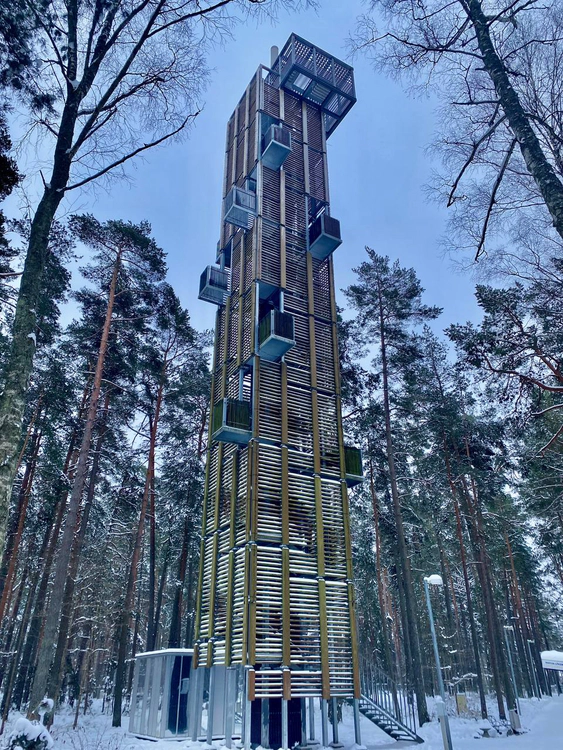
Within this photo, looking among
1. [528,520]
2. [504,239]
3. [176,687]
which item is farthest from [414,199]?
[528,520]

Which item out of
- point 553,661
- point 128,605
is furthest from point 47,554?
point 553,661

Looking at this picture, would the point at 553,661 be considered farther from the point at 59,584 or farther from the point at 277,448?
the point at 59,584

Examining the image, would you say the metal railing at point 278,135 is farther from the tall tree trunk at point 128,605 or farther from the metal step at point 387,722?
the metal step at point 387,722

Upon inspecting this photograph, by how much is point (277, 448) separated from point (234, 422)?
1473 millimetres

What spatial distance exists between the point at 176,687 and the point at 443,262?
1495 centimetres

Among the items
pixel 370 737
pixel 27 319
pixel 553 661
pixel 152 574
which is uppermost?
pixel 27 319

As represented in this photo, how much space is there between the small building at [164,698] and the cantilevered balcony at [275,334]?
9606mm

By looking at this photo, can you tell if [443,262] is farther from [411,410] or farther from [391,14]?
[411,410]

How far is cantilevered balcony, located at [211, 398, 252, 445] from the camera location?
540 inches

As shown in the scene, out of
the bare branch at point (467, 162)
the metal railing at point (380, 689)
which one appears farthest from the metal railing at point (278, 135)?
the metal railing at point (380, 689)

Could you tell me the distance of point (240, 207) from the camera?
17453 millimetres

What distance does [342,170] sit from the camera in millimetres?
21016

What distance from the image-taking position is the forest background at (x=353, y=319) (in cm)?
766

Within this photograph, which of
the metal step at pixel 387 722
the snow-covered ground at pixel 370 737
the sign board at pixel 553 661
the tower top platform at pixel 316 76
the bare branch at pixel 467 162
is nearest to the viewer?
the bare branch at pixel 467 162
